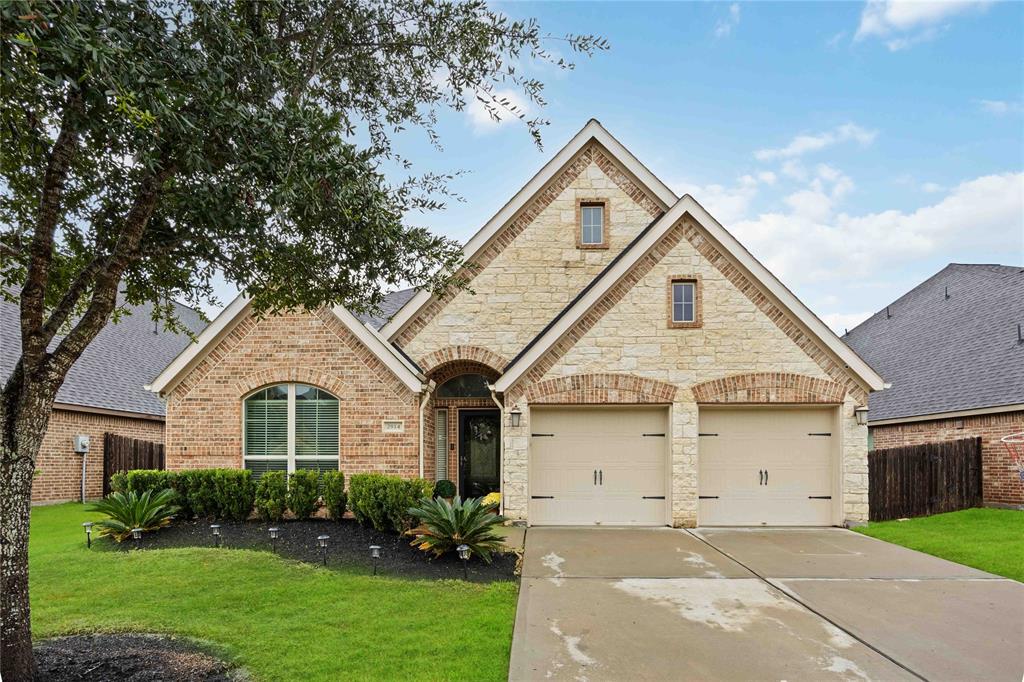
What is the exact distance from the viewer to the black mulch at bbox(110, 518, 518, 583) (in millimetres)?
8008

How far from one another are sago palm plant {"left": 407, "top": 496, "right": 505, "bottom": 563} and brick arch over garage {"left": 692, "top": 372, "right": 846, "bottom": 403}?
209 inches

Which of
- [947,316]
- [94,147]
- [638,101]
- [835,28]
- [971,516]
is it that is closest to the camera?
[94,147]

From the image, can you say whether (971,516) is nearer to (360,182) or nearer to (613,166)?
(613,166)

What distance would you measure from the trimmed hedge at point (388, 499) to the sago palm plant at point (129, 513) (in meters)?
3.23

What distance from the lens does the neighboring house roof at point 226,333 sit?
11727mm

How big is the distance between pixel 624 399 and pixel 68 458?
14.9 meters

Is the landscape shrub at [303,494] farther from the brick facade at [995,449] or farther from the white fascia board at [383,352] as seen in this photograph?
the brick facade at [995,449]

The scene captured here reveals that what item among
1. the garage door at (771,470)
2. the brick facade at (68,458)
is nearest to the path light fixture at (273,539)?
the garage door at (771,470)

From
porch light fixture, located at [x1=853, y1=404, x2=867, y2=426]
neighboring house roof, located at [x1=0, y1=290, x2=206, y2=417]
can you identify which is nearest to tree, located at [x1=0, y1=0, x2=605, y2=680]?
porch light fixture, located at [x1=853, y1=404, x2=867, y2=426]

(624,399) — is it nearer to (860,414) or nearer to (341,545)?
(860,414)

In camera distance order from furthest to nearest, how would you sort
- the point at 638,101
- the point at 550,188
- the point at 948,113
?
1. the point at 550,188
2. the point at 638,101
3. the point at 948,113

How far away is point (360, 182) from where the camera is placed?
5.67m

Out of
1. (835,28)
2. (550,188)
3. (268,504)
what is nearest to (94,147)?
(268,504)

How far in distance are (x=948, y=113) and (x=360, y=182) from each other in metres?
9.54
